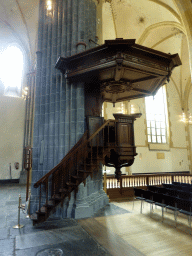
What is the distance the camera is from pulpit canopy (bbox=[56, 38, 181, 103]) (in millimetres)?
4695

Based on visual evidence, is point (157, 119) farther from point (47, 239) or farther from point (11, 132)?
point (47, 239)

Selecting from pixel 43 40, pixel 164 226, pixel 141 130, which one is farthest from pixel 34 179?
pixel 141 130

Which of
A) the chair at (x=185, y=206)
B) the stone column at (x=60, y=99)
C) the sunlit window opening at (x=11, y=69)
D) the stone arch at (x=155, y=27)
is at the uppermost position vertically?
the stone arch at (x=155, y=27)

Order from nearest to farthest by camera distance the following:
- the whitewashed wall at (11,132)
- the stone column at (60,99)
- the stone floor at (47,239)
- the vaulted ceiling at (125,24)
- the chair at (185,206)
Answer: the stone floor at (47,239) → the chair at (185,206) → the stone column at (60,99) → the vaulted ceiling at (125,24) → the whitewashed wall at (11,132)

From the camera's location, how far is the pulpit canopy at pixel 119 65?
4.70m

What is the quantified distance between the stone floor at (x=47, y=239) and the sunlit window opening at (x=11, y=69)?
38.6ft

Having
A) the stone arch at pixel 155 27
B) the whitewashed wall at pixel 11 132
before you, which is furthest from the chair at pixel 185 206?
the whitewashed wall at pixel 11 132

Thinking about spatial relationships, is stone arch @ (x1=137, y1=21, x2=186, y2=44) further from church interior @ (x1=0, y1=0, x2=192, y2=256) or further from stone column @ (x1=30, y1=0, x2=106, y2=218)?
stone column @ (x1=30, y1=0, x2=106, y2=218)

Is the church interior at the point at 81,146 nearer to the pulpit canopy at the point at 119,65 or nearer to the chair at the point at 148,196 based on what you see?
the pulpit canopy at the point at 119,65

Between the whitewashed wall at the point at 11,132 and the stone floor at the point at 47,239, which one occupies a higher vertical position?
the whitewashed wall at the point at 11,132

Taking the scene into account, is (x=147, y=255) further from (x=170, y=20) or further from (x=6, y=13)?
(x=6, y=13)

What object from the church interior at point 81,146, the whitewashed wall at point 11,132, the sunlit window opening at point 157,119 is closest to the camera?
the church interior at point 81,146

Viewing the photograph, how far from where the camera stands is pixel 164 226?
15.8ft

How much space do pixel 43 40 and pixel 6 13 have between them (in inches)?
406
